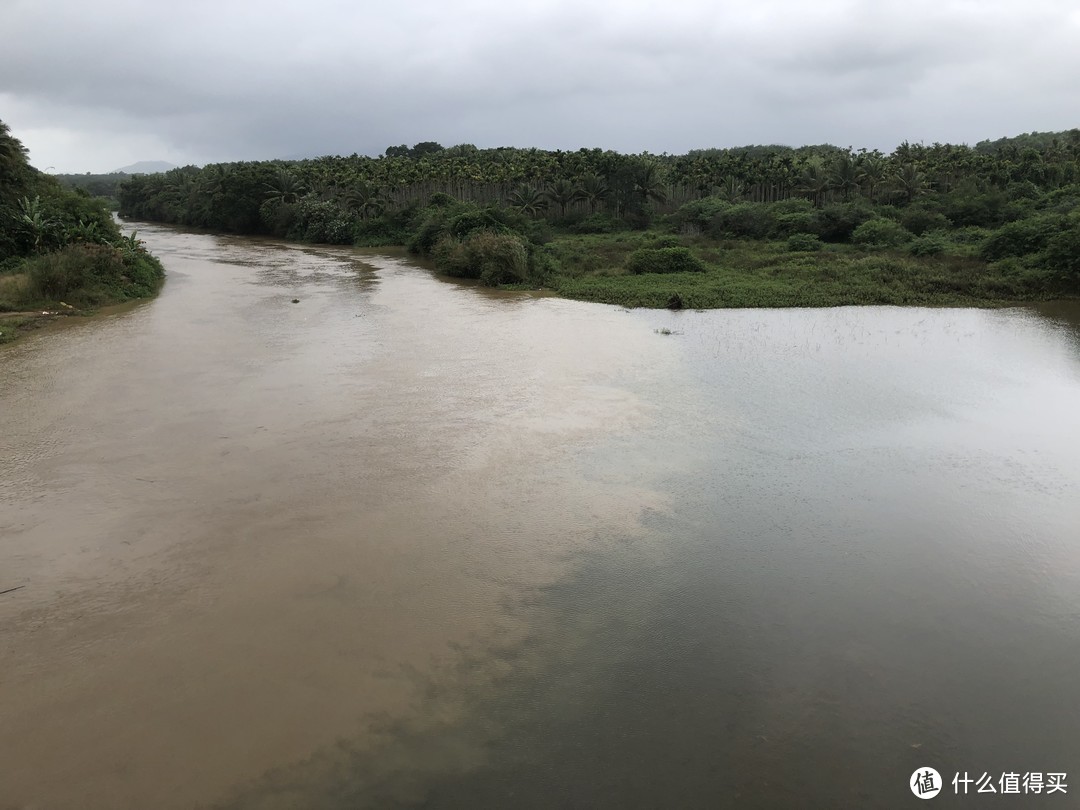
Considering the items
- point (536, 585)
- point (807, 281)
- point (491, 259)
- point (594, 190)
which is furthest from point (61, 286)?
point (594, 190)

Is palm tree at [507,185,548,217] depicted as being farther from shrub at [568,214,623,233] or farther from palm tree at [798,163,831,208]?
palm tree at [798,163,831,208]

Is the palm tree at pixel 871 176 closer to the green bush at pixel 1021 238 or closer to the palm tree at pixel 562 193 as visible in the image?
the green bush at pixel 1021 238

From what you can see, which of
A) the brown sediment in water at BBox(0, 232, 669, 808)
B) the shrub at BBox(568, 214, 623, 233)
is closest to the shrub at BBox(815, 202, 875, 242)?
the shrub at BBox(568, 214, 623, 233)

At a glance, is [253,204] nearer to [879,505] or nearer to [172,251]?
[172,251]

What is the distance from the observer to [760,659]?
6.39 m

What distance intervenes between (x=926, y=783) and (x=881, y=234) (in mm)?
30876

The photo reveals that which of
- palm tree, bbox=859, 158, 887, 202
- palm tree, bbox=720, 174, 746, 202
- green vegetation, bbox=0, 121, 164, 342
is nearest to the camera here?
green vegetation, bbox=0, 121, 164, 342

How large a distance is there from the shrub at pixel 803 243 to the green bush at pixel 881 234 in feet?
5.56

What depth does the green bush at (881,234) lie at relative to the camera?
1233 inches

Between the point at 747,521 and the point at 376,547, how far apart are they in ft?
14.4

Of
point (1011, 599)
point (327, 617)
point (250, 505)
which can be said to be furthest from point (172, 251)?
point (1011, 599)

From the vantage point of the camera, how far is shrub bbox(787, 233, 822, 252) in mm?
32156

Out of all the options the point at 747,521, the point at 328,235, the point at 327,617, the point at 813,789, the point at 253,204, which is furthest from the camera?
the point at 253,204

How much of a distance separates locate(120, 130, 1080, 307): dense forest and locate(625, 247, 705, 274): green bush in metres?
0.06
